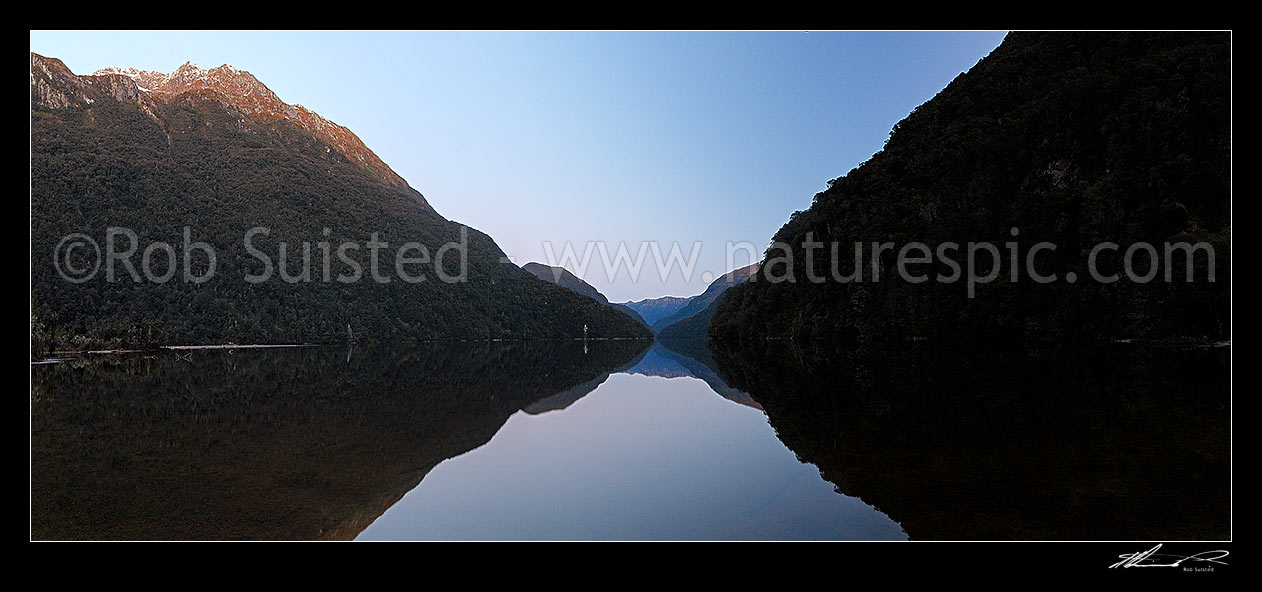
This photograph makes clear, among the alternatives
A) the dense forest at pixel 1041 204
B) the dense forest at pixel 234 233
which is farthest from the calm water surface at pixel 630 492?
the dense forest at pixel 234 233

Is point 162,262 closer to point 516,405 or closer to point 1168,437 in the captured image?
point 516,405

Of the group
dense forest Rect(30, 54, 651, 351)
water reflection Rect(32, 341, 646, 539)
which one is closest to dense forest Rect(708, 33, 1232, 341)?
water reflection Rect(32, 341, 646, 539)
